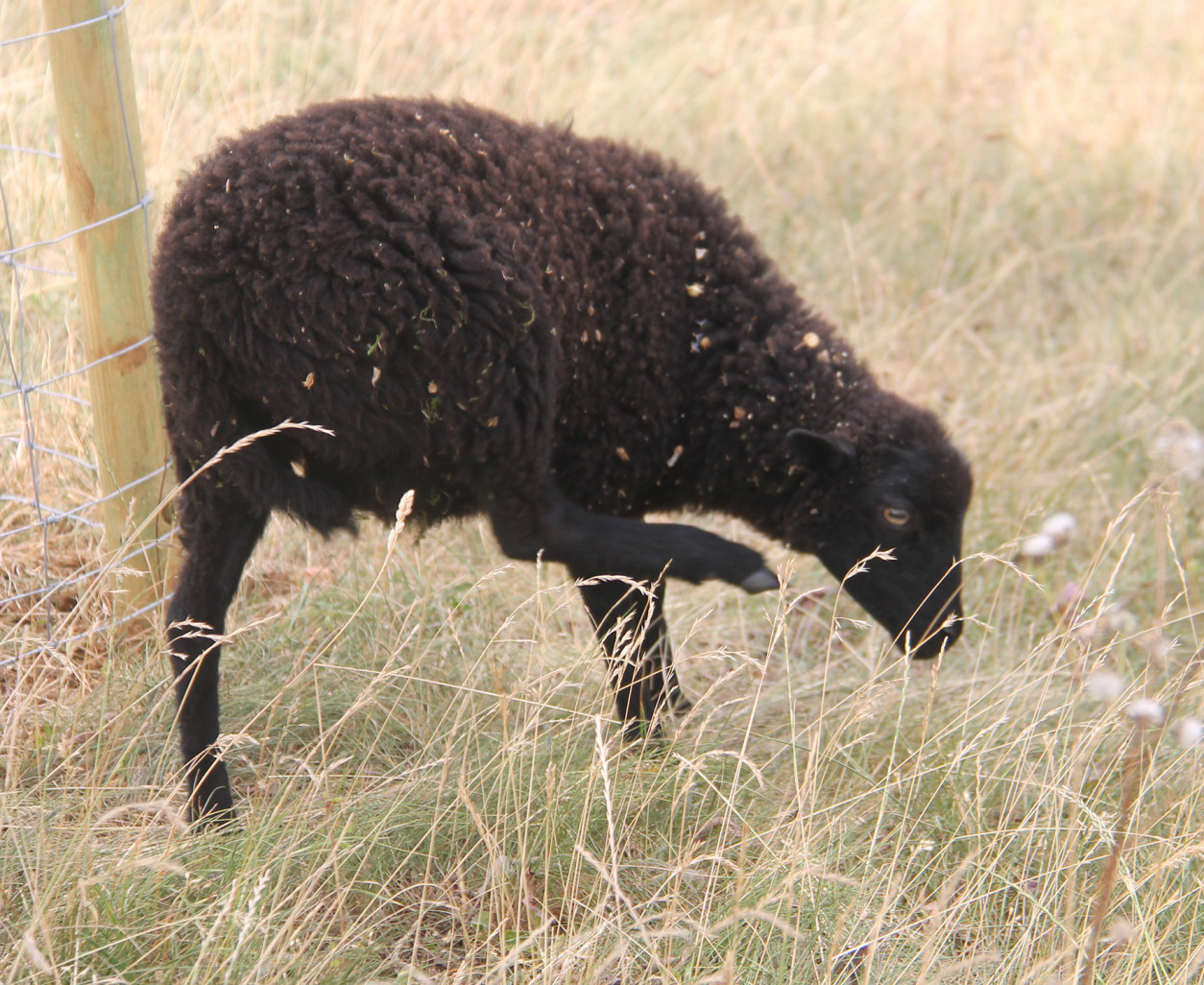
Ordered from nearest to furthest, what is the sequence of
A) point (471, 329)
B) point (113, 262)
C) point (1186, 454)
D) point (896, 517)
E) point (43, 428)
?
point (1186, 454), point (471, 329), point (113, 262), point (896, 517), point (43, 428)

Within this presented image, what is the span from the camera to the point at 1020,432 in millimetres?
4918

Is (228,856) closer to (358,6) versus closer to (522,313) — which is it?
(522,313)

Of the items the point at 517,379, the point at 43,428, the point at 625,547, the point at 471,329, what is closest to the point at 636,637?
the point at 625,547

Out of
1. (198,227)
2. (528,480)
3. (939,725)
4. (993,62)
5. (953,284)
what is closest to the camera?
(198,227)

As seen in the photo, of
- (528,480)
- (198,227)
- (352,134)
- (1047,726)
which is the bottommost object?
(1047,726)

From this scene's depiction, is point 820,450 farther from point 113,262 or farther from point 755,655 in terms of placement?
point 113,262

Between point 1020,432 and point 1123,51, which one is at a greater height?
point 1123,51

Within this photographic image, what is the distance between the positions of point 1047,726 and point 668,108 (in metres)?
4.43

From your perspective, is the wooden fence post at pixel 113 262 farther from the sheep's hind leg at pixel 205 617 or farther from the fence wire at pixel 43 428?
the sheep's hind leg at pixel 205 617

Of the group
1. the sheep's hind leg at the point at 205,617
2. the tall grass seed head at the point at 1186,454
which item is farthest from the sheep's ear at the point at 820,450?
the sheep's hind leg at the point at 205,617

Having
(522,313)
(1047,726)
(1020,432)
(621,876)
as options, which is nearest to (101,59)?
(522,313)

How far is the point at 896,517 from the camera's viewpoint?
9.94ft

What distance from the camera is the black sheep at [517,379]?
2.38 metres

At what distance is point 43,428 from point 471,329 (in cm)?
183
